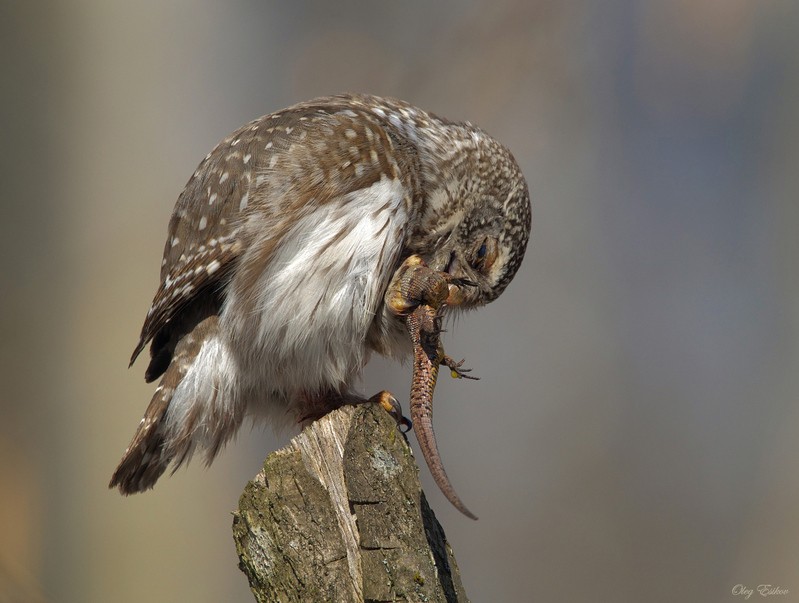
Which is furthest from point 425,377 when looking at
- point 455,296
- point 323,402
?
point 323,402

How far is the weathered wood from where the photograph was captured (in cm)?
207

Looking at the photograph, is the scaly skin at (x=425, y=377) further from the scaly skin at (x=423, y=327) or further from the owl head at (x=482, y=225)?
the owl head at (x=482, y=225)

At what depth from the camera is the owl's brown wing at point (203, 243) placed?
302 centimetres

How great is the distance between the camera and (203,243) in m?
3.08

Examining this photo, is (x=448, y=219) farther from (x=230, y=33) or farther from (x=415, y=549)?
(x=230, y=33)

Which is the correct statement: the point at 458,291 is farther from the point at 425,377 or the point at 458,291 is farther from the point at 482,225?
the point at 425,377

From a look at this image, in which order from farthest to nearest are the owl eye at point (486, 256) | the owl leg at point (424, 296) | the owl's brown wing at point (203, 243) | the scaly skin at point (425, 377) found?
the owl eye at point (486, 256)
the owl's brown wing at point (203, 243)
the owl leg at point (424, 296)
the scaly skin at point (425, 377)

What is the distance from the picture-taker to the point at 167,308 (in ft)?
9.98

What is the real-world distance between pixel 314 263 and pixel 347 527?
1020 mm

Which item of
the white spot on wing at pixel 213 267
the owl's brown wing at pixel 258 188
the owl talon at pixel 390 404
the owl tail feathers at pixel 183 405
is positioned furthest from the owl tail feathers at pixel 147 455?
the owl talon at pixel 390 404

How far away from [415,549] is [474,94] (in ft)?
14.4

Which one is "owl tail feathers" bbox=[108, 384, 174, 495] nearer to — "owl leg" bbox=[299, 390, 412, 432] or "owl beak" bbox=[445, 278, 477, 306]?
"owl leg" bbox=[299, 390, 412, 432]

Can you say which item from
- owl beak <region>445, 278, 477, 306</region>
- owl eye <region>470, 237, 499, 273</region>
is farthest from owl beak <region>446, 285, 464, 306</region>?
owl eye <region>470, 237, 499, 273</region>

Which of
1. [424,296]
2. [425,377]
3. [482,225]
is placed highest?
[482,225]
